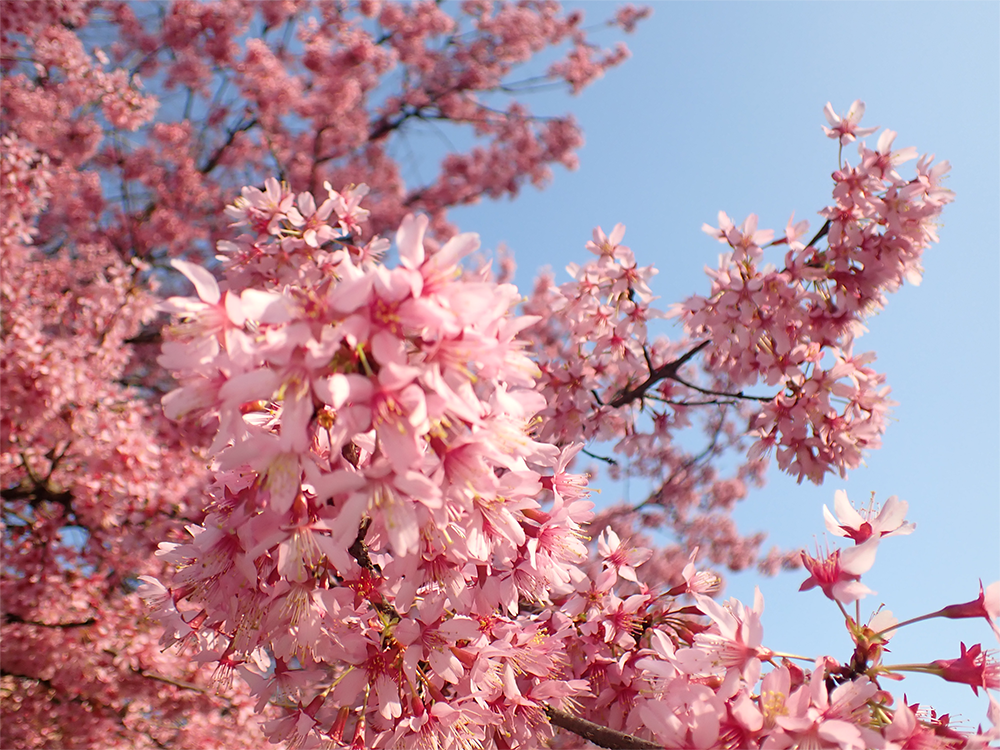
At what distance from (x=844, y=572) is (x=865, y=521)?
0.73ft

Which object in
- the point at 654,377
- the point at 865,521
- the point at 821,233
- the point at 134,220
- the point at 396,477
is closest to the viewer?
the point at 396,477

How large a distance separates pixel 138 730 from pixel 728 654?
644cm

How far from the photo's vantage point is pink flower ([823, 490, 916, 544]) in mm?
1496

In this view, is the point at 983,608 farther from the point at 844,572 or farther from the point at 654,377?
the point at 654,377

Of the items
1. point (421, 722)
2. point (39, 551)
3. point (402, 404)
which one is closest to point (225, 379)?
point (402, 404)

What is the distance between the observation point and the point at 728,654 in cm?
139

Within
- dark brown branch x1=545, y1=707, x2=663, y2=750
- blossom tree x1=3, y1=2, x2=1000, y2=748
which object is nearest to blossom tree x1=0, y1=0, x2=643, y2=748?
blossom tree x1=3, y1=2, x2=1000, y2=748

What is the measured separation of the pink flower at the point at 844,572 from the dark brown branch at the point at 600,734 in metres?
0.59

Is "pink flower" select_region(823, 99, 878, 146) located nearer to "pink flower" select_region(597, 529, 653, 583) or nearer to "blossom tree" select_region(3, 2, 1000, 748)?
"blossom tree" select_region(3, 2, 1000, 748)

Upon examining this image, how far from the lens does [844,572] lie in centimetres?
141

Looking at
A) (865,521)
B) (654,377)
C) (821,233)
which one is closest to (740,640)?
(865,521)

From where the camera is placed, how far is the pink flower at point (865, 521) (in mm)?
1496

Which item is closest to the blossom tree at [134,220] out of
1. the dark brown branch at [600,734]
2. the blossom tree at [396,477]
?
the blossom tree at [396,477]

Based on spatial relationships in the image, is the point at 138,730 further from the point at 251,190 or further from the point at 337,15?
the point at 337,15
